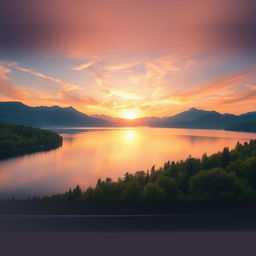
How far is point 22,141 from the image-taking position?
2959cm

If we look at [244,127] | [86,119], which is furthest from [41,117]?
[244,127]

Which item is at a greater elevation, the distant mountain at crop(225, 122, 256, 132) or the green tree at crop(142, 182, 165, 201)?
the distant mountain at crop(225, 122, 256, 132)

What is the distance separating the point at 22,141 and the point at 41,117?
42.1 metres

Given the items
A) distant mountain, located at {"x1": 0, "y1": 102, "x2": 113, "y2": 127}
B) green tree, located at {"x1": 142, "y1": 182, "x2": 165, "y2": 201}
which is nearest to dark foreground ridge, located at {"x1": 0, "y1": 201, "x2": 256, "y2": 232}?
green tree, located at {"x1": 142, "y1": 182, "x2": 165, "y2": 201}

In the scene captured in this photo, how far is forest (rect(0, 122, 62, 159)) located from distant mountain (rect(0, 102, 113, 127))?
24059 millimetres

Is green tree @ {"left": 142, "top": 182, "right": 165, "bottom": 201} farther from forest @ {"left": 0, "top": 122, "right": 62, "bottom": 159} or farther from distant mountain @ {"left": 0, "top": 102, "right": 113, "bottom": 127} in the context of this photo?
distant mountain @ {"left": 0, "top": 102, "right": 113, "bottom": 127}

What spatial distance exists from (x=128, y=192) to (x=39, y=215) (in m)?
3.27

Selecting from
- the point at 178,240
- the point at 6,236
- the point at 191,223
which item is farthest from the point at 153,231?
the point at 6,236

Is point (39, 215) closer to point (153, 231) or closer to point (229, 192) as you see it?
point (153, 231)

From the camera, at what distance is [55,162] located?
20562mm

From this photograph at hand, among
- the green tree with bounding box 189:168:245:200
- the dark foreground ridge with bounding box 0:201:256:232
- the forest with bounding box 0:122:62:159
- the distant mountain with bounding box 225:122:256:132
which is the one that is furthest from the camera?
the distant mountain with bounding box 225:122:256:132

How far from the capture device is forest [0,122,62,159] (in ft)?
86.9

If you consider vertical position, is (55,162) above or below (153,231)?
below

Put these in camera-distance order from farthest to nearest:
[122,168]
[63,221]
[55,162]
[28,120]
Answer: [28,120] → [55,162] → [122,168] → [63,221]
